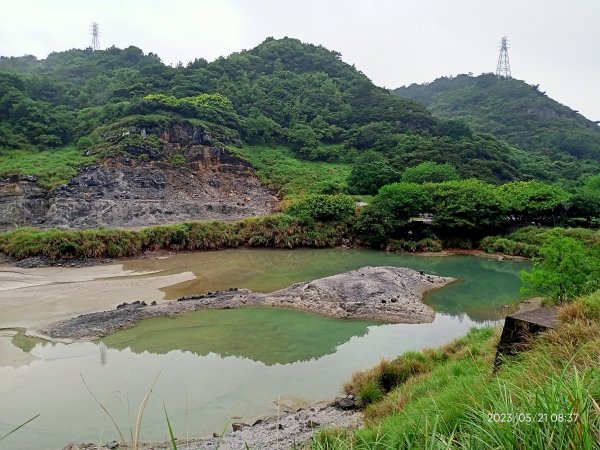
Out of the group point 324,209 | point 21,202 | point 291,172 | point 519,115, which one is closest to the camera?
point 21,202

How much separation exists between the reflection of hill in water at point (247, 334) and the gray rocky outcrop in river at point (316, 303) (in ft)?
2.00

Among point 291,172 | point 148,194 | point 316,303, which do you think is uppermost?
point 291,172

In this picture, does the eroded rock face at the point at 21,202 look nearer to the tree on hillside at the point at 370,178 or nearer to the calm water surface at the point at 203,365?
the calm water surface at the point at 203,365

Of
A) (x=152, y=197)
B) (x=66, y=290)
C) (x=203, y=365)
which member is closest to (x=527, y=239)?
(x=203, y=365)

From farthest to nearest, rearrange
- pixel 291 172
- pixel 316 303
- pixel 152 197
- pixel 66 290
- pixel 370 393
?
pixel 291 172 < pixel 152 197 < pixel 66 290 < pixel 316 303 < pixel 370 393

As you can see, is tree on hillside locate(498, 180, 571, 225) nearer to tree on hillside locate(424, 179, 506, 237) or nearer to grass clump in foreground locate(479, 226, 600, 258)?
tree on hillside locate(424, 179, 506, 237)

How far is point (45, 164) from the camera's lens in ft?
138

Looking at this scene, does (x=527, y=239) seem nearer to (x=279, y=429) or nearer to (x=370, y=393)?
(x=370, y=393)

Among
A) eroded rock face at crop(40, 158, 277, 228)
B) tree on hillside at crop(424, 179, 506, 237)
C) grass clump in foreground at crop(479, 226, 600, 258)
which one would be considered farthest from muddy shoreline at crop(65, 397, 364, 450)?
eroded rock face at crop(40, 158, 277, 228)

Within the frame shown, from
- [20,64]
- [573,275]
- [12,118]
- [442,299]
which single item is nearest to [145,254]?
[442,299]

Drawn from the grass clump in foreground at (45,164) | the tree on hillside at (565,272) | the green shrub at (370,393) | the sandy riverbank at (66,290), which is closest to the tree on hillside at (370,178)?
the sandy riverbank at (66,290)

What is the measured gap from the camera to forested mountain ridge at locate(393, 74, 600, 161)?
261 feet

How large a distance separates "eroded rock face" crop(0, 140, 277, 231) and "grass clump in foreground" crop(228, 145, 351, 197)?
172cm

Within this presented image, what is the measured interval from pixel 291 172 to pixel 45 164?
25501mm
